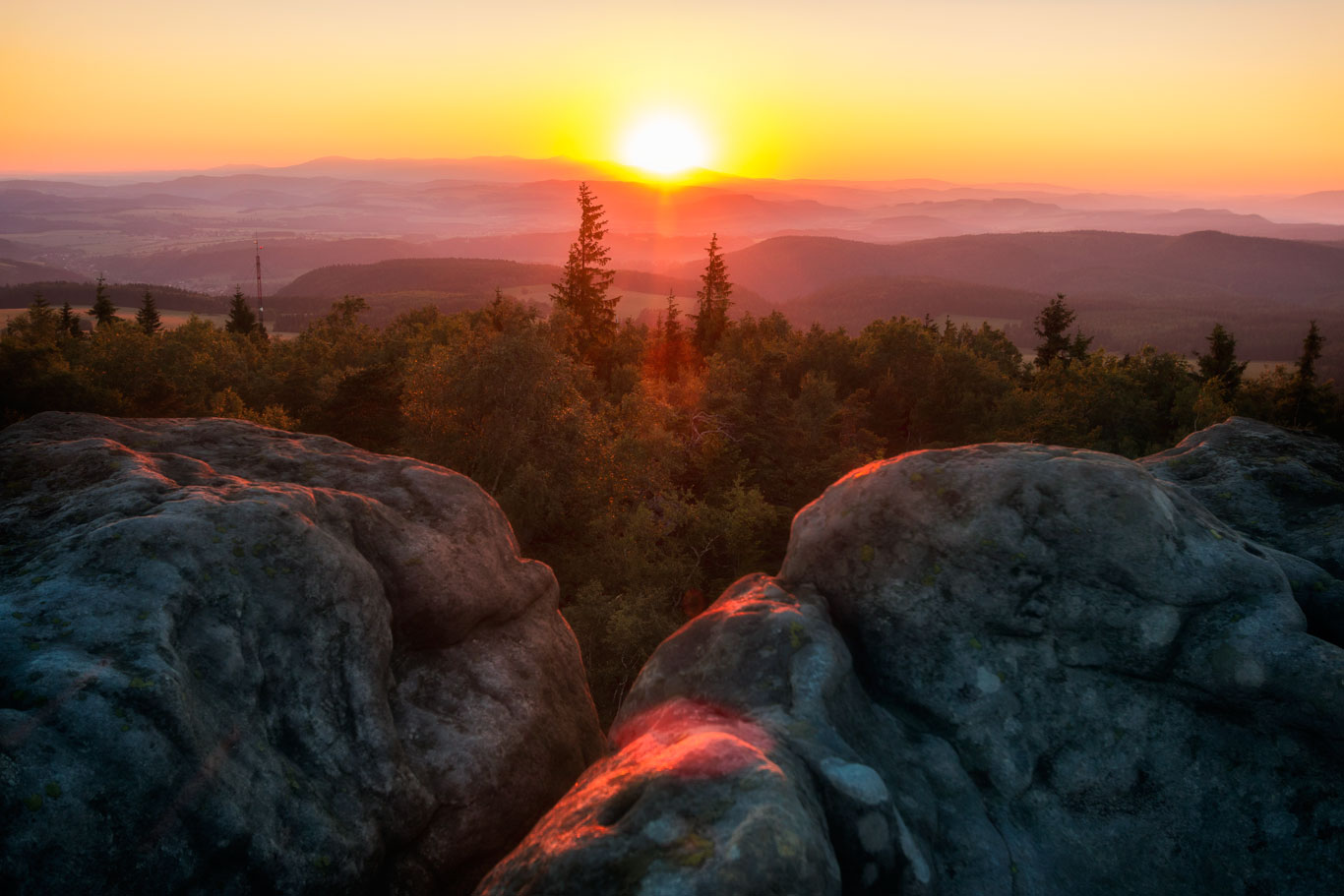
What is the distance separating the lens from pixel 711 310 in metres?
100

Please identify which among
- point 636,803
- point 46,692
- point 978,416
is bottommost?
point 978,416

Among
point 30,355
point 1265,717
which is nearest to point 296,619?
point 1265,717

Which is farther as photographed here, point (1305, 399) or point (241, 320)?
point (241, 320)

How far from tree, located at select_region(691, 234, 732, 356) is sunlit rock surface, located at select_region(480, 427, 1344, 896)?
84708mm

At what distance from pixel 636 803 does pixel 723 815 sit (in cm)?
109

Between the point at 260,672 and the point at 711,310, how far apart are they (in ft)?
306

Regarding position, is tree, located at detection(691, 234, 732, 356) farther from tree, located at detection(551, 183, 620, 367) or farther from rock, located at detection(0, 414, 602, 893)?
rock, located at detection(0, 414, 602, 893)

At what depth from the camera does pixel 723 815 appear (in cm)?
800

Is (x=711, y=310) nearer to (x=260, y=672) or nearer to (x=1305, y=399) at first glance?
(x=1305, y=399)

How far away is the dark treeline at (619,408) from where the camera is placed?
3456 cm

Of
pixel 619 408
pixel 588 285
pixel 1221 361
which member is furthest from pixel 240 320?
pixel 1221 361

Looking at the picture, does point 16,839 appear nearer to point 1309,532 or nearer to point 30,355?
point 1309,532

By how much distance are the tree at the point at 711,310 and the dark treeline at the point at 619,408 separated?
703 inches

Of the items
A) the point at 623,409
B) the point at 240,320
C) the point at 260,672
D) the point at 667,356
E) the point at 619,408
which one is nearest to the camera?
the point at 260,672
